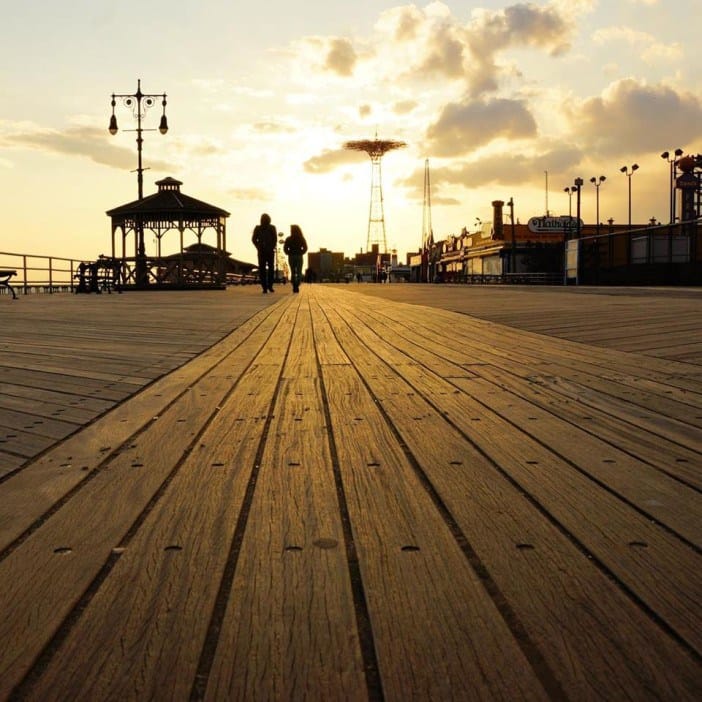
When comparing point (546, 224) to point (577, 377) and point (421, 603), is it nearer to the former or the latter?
point (577, 377)

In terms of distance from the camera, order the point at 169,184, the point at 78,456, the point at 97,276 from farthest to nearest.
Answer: the point at 169,184 → the point at 97,276 → the point at 78,456

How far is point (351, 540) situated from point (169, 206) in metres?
28.1

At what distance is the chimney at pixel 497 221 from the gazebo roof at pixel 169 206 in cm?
5673

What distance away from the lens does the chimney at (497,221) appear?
83.3 m

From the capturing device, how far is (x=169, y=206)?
94.5 feet

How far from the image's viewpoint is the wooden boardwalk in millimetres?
1406

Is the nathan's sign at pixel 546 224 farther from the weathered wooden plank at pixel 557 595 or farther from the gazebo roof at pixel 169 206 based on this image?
the weathered wooden plank at pixel 557 595

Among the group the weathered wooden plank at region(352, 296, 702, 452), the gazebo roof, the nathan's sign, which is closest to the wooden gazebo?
the gazebo roof

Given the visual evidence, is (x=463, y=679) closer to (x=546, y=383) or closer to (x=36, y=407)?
(x=36, y=407)

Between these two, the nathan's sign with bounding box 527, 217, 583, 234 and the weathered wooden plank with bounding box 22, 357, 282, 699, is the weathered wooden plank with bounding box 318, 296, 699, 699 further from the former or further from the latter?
the nathan's sign with bounding box 527, 217, 583, 234

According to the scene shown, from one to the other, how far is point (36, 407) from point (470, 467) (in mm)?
2353

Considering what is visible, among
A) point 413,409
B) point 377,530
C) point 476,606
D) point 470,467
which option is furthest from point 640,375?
point 476,606

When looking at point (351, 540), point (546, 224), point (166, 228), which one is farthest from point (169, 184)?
point (546, 224)

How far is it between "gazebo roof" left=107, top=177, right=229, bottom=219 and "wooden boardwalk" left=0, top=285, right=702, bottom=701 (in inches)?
985
